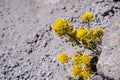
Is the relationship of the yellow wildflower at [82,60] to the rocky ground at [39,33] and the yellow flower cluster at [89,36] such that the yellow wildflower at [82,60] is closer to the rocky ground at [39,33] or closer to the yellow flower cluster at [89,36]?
the yellow flower cluster at [89,36]

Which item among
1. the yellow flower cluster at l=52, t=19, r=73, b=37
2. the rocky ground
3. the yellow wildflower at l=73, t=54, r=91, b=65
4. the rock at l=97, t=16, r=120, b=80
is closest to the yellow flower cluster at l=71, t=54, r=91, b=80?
the yellow wildflower at l=73, t=54, r=91, b=65

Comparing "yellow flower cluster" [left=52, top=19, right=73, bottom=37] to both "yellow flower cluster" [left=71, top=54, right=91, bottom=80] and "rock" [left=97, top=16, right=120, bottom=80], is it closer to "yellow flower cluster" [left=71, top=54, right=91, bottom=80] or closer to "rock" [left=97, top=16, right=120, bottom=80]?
"yellow flower cluster" [left=71, top=54, right=91, bottom=80]

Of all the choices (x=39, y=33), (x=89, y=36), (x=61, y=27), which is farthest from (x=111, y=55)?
(x=39, y=33)

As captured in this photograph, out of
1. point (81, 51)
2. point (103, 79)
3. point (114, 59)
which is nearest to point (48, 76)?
point (81, 51)

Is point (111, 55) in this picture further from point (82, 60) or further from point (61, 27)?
point (61, 27)

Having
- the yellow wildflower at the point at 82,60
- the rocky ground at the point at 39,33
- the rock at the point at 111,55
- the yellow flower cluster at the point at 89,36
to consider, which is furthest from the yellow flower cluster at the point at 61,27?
the rocky ground at the point at 39,33

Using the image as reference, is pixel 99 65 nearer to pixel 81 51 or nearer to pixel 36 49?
pixel 81 51
